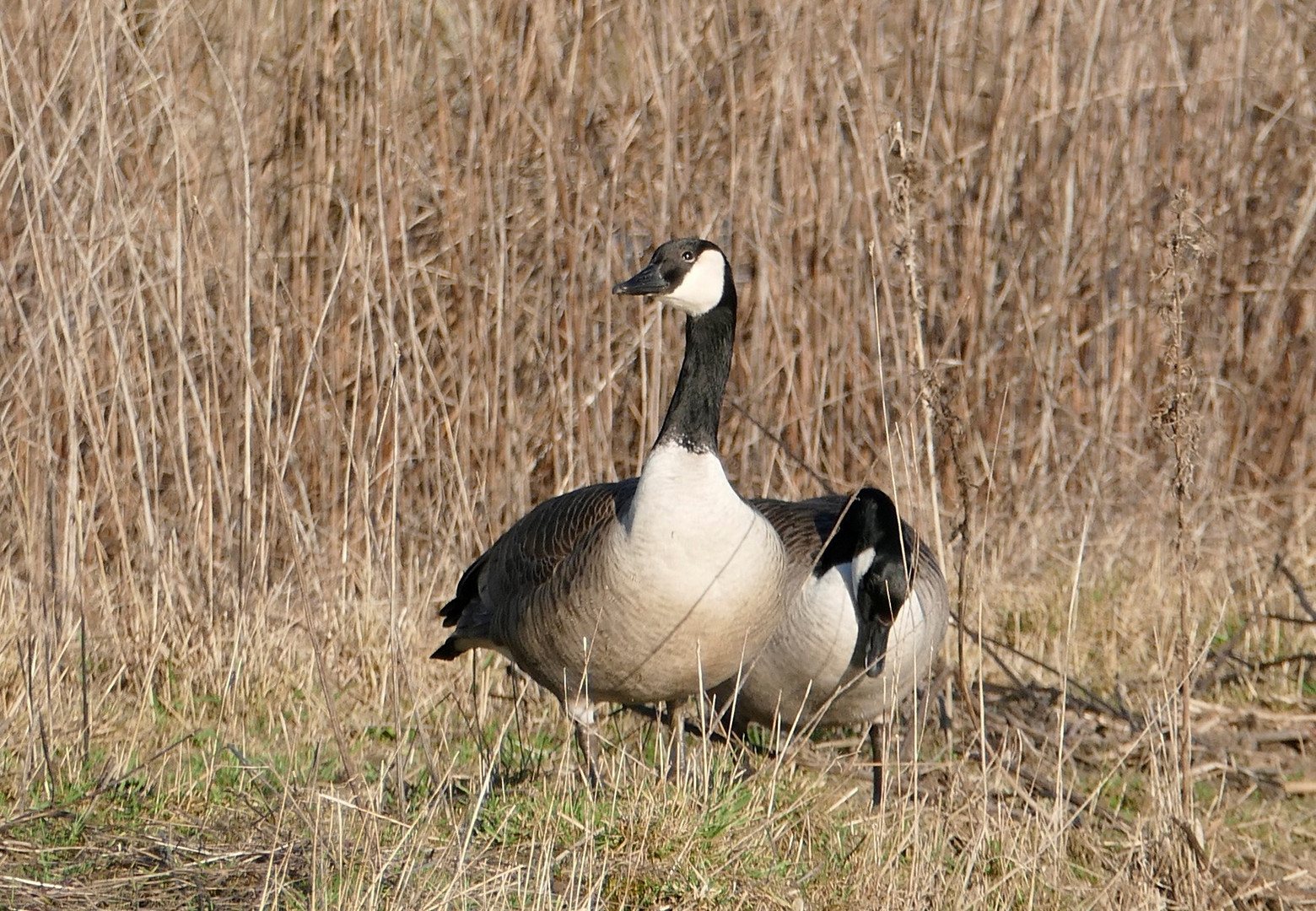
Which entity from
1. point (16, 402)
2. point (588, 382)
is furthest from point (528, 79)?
point (16, 402)

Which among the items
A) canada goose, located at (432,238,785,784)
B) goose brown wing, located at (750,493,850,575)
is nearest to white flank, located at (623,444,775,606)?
canada goose, located at (432,238,785,784)

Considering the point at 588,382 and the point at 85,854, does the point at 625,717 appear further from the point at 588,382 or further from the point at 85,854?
the point at 85,854

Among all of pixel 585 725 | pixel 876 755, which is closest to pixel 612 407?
pixel 876 755

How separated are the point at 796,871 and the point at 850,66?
370cm

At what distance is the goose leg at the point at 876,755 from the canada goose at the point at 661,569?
0.48 metres

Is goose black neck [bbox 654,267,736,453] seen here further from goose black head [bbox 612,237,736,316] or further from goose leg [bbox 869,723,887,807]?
goose leg [bbox 869,723,887,807]

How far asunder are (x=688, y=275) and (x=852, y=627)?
1.02 meters

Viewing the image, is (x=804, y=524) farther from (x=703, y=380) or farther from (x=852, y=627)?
(x=703, y=380)

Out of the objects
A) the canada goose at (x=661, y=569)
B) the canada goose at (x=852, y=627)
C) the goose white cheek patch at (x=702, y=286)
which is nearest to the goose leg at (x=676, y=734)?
the canada goose at (x=661, y=569)

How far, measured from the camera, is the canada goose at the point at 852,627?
4.01 m

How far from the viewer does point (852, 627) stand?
161 inches

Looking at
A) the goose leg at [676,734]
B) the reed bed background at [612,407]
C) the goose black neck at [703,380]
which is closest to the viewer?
the reed bed background at [612,407]

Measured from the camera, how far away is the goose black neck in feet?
12.3

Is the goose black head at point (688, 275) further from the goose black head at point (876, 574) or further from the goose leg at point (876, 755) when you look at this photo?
the goose leg at point (876, 755)
